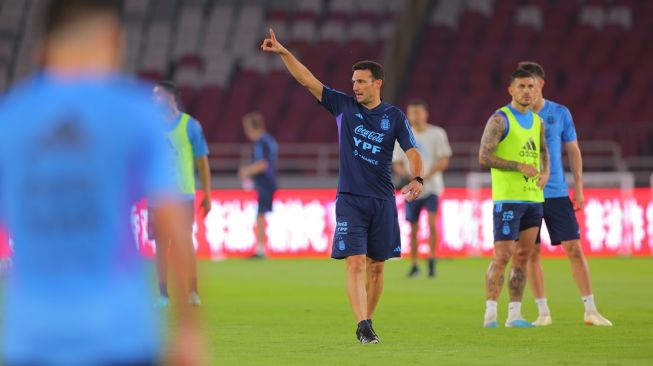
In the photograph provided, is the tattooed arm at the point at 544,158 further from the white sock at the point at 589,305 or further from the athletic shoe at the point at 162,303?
the athletic shoe at the point at 162,303

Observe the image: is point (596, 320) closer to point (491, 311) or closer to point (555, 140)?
point (491, 311)

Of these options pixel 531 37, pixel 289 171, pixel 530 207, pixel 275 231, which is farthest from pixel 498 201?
pixel 531 37

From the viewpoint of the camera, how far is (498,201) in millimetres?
11664

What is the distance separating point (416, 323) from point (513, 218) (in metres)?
1.45

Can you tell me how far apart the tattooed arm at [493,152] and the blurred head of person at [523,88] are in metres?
0.23

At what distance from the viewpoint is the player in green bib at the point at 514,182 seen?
11.5 metres

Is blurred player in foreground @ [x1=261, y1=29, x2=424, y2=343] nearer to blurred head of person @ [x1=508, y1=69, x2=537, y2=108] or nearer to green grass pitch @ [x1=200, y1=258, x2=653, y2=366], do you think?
green grass pitch @ [x1=200, y1=258, x2=653, y2=366]

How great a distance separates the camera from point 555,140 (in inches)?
483

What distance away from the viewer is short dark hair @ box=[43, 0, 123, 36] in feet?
12.0

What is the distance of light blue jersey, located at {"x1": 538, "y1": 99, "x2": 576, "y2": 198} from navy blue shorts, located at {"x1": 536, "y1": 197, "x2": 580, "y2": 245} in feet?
0.23

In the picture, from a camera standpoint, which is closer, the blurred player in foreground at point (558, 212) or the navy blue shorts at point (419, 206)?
the blurred player in foreground at point (558, 212)

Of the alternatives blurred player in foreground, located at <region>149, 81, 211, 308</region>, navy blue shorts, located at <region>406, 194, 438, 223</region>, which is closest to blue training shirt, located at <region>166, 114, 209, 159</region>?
blurred player in foreground, located at <region>149, 81, 211, 308</region>

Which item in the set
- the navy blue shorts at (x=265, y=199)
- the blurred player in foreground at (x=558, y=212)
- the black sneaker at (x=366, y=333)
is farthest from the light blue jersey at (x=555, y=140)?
the navy blue shorts at (x=265, y=199)

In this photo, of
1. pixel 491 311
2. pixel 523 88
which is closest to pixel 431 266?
pixel 491 311
